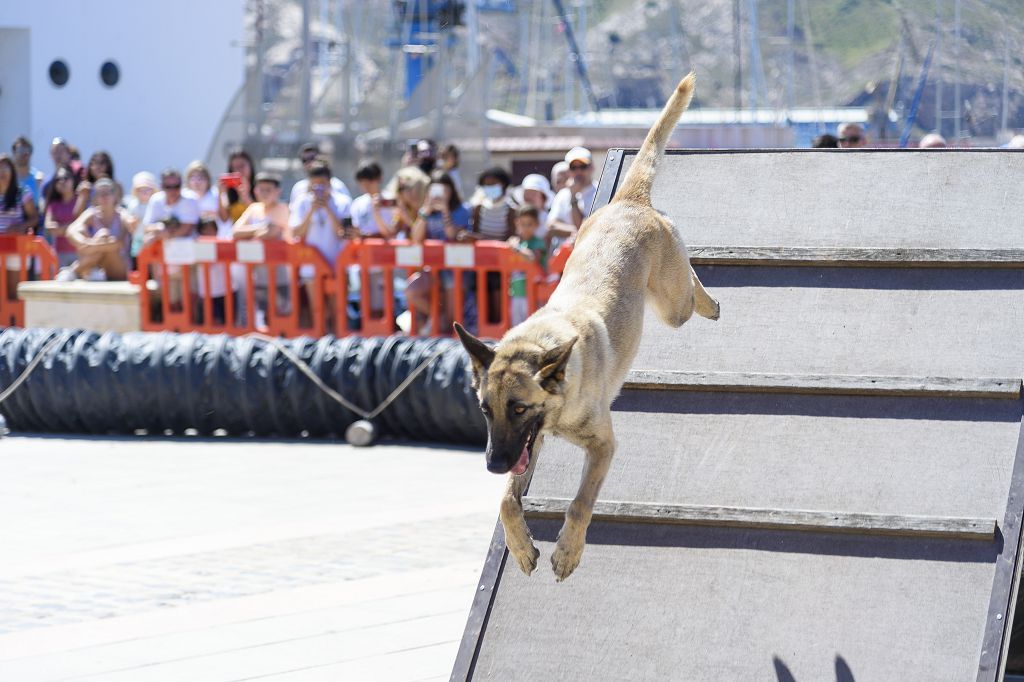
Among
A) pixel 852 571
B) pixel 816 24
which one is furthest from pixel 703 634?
pixel 816 24

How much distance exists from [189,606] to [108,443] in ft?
15.3

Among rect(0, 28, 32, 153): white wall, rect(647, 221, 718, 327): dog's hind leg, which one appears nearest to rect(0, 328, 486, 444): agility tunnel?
rect(647, 221, 718, 327): dog's hind leg

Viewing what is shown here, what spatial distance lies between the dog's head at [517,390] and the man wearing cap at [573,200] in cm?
685

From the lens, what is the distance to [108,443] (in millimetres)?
11195

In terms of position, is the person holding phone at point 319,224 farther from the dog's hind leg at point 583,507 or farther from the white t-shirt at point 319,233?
the dog's hind leg at point 583,507

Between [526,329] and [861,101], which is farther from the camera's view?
[861,101]

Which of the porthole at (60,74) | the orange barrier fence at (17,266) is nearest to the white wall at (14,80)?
the porthole at (60,74)

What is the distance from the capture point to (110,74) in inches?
958

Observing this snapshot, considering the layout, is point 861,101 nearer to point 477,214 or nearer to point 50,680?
point 477,214

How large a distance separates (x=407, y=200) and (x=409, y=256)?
0.66 metres

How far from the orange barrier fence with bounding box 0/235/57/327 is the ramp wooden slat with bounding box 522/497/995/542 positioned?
1050 cm

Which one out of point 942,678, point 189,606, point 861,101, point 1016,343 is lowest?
point 189,606

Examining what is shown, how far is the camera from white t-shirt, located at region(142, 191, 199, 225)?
44.0 ft

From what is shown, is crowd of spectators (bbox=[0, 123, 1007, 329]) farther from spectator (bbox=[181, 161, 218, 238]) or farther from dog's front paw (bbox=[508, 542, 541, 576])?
dog's front paw (bbox=[508, 542, 541, 576])
